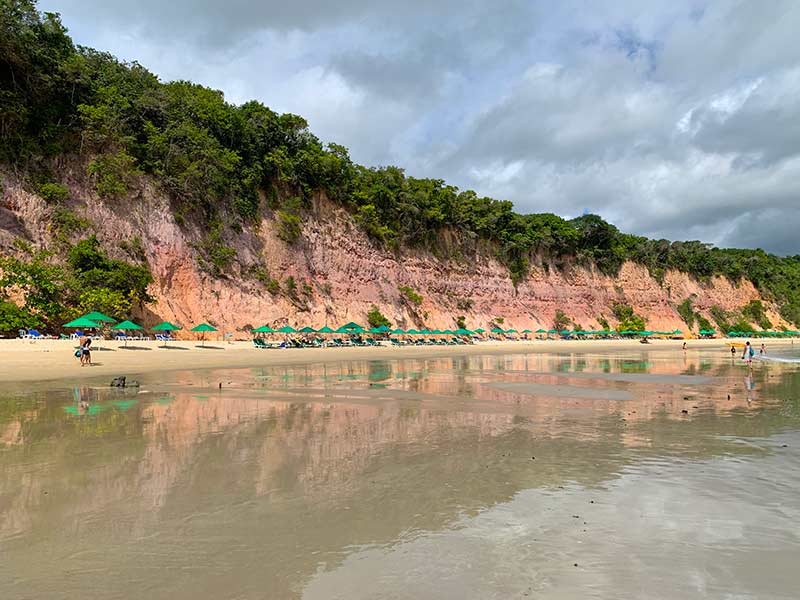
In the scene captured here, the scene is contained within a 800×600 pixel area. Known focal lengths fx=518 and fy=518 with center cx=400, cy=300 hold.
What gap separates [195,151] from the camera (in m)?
44.8

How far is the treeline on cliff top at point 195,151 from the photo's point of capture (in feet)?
120

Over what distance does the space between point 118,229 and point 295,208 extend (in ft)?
60.1

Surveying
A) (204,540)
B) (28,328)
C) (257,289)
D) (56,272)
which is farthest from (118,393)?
(257,289)

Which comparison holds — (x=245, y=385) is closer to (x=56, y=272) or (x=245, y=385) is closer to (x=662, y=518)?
(x=662, y=518)

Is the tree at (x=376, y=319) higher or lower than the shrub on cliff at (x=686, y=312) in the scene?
lower

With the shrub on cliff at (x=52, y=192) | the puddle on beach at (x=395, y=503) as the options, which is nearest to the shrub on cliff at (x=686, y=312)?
the puddle on beach at (x=395, y=503)

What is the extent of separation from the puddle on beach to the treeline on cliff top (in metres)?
33.8

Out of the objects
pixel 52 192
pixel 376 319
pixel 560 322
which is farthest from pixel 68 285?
pixel 560 322

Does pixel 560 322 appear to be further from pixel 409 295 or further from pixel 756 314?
pixel 756 314

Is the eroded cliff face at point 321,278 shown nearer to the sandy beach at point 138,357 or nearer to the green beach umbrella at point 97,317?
the sandy beach at point 138,357

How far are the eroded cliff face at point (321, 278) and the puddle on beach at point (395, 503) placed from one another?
2982cm

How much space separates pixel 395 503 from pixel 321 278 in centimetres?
4862

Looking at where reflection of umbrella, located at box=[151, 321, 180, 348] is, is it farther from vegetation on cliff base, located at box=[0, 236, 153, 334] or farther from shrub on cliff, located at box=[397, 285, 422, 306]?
shrub on cliff, located at box=[397, 285, 422, 306]

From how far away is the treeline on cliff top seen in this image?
1441 inches
